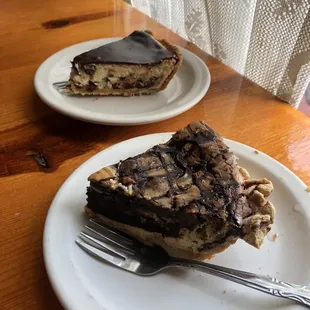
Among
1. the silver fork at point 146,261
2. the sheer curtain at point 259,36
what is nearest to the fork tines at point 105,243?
the silver fork at point 146,261

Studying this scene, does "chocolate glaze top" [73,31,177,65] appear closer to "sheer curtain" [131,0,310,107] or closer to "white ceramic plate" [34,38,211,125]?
"white ceramic plate" [34,38,211,125]

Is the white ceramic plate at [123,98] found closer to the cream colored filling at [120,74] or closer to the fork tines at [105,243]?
the cream colored filling at [120,74]

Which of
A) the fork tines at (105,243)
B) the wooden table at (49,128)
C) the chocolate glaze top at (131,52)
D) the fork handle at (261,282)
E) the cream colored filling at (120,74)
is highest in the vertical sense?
the fork handle at (261,282)

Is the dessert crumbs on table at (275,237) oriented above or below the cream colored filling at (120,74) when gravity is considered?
above

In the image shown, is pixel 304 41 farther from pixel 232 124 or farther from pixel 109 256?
pixel 109 256

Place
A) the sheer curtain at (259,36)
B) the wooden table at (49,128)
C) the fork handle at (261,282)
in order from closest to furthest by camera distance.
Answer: the fork handle at (261,282) → the wooden table at (49,128) → the sheer curtain at (259,36)

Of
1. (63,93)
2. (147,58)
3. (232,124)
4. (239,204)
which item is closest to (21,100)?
(63,93)

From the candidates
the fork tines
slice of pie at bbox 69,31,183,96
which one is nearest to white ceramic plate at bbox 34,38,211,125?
slice of pie at bbox 69,31,183,96
